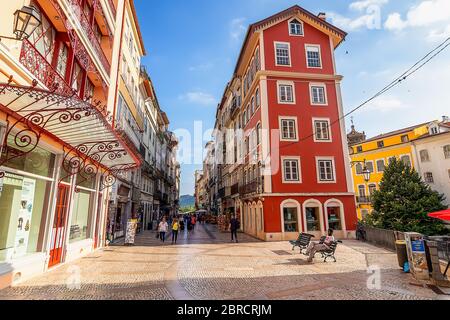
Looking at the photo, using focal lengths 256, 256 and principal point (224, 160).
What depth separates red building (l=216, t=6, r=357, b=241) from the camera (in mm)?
18938

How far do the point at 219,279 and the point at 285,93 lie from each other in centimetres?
1664

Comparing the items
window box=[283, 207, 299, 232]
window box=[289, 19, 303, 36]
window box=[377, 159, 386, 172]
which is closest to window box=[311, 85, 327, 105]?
window box=[289, 19, 303, 36]

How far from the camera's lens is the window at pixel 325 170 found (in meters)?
19.8

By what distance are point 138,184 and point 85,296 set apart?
19114 mm

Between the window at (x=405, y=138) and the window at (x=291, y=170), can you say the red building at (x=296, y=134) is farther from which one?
the window at (x=405, y=138)

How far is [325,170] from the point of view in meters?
20.0

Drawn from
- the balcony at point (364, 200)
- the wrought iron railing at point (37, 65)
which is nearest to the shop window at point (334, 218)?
the wrought iron railing at point (37, 65)

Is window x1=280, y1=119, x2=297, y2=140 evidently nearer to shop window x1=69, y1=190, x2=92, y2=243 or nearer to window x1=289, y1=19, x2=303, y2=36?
window x1=289, y1=19, x2=303, y2=36

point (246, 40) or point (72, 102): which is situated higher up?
point (246, 40)

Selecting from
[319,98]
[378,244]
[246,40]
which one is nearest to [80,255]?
[378,244]

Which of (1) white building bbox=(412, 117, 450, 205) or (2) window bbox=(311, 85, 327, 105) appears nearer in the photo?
(2) window bbox=(311, 85, 327, 105)

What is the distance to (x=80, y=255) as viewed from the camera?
1138 cm

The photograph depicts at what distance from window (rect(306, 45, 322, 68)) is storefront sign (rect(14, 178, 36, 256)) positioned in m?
21.1

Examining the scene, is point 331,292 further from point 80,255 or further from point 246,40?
point 246,40
